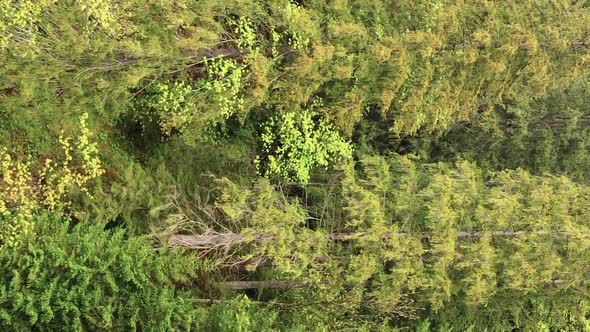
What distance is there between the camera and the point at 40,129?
14.4 meters

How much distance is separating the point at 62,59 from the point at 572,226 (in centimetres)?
1341

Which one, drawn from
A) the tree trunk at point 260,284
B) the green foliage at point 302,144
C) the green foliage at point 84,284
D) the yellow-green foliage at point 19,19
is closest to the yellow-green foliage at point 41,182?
the green foliage at point 84,284

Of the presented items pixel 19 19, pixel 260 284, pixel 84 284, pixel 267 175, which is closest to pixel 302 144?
pixel 267 175

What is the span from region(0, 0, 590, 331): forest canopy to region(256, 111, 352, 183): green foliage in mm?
64

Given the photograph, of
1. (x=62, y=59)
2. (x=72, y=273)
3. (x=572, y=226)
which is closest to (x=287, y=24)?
(x=62, y=59)

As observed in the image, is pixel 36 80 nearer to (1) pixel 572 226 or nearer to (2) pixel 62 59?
(2) pixel 62 59

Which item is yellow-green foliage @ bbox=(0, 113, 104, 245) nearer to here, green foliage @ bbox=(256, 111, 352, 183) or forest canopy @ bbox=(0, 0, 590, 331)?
forest canopy @ bbox=(0, 0, 590, 331)

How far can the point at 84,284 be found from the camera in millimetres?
12633

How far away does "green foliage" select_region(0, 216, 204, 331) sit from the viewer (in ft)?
40.4

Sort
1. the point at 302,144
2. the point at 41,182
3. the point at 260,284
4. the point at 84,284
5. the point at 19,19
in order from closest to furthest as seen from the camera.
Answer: the point at 19,19
the point at 84,284
the point at 41,182
the point at 302,144
the point at 260,284

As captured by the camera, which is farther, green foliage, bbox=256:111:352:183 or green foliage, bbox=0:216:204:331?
green foliage, bbox=256:111:352:183

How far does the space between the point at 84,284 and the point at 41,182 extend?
3178 mm

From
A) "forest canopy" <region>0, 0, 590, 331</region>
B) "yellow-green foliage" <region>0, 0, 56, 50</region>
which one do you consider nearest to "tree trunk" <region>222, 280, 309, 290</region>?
"forest canopy" <region>0, 0, 590, 331</region>

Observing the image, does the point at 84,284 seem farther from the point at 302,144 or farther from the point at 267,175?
the point at 302,144
